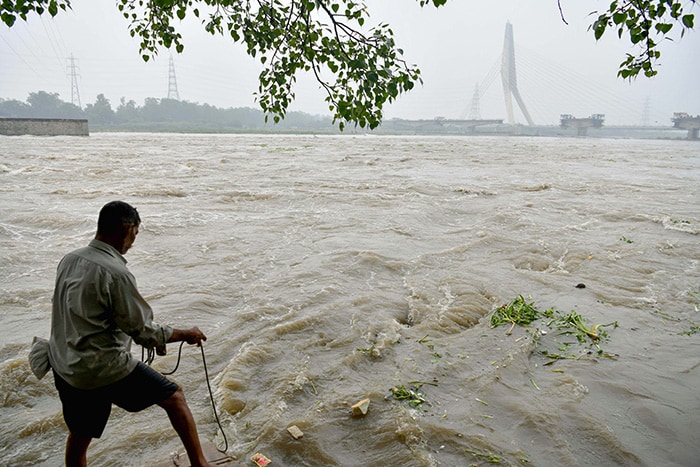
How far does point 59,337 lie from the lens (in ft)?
9.06

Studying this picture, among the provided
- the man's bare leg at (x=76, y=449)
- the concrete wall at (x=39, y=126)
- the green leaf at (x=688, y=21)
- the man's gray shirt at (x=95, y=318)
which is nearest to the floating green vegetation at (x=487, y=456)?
the man's gray shirt at (x=95, y=318)

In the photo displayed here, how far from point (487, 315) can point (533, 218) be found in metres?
8.01

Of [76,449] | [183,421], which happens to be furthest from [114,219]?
[76,449]

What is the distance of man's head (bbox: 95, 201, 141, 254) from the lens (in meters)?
2.78

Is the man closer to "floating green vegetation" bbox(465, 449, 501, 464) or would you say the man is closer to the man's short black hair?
the man's short black hair

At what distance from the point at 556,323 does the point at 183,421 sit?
16.8 ft

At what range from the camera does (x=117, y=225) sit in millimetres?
2807

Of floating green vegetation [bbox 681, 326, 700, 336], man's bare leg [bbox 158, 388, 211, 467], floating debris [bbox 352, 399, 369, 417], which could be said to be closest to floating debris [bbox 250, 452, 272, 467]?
man's bare leg [bbox 158, 388, 211, 467]

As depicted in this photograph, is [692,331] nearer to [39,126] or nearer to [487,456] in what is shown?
[487,456]

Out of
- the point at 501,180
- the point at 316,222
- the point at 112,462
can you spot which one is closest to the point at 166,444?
the point at 112,462

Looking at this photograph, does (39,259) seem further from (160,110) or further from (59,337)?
(160,110)

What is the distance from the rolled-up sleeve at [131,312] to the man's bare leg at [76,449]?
2.67 ft

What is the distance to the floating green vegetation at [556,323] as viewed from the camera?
5830mm

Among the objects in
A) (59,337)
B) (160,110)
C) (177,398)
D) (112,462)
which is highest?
(160,110)
